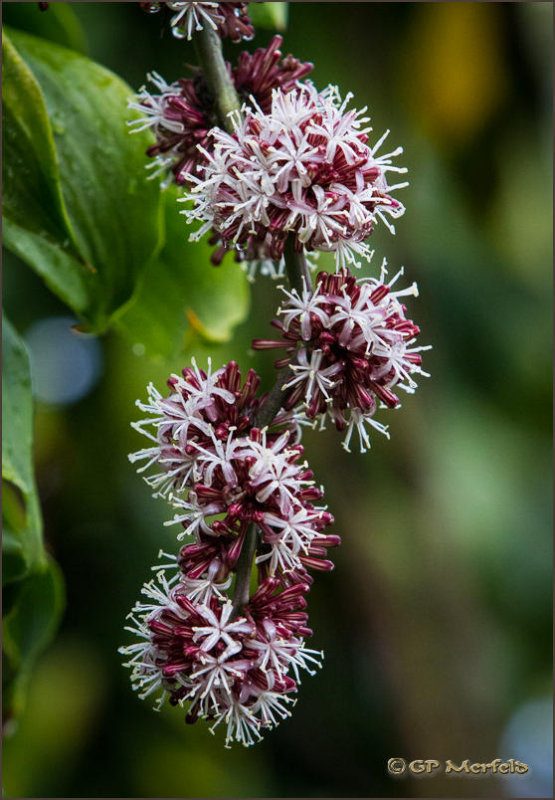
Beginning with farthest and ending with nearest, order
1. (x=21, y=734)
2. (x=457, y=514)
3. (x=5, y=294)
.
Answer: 1. (x=457, y=514)
2. (x=21, y=734)
3. (x=5, y=294)

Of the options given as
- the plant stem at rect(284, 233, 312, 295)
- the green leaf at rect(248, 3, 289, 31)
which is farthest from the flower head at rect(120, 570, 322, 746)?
the green leaf at rect(248, 3, 289, 31)

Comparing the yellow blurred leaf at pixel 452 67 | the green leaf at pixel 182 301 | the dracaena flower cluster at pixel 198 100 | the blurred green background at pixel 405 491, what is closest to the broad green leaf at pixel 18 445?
the green leaf at pixel 182 301

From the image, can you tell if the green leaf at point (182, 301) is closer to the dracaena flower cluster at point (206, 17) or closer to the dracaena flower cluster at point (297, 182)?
the dracaena flower cluster at point (206, 17)

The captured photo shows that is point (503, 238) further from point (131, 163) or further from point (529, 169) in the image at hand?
point (131, 163)

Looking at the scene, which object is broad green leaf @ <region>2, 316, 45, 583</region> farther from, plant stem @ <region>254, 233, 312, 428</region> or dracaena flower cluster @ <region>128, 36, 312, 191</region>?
plant stem @ <region>254, 233, 312, 428</region>

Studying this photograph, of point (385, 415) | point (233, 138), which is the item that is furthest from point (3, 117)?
point (385, 415)

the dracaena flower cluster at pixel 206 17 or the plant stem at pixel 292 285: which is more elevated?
the dracaena flower cluster at pixel 206 17
